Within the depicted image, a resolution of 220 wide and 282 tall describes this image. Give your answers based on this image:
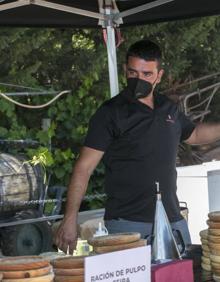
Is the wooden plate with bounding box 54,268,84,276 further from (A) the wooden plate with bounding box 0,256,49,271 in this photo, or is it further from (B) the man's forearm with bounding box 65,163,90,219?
(B) the man's forearm with bounding box 65,163,90,219

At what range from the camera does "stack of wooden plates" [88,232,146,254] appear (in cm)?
210

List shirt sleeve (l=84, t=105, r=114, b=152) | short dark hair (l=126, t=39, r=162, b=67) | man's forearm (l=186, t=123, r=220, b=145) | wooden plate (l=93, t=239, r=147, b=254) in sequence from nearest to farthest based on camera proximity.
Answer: wooden plate (l=93, t=239, r=147, b=254) → shirt sleeve (l=84, t=105, r=114, b=152) → short dark hair (l=126, t=39, r=162, b=67) → man's forearm (l=186, t=123, r=220, b=145)

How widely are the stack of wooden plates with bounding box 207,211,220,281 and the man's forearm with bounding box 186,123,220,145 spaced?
0.93 m

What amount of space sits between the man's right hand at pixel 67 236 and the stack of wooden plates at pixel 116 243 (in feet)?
1.93

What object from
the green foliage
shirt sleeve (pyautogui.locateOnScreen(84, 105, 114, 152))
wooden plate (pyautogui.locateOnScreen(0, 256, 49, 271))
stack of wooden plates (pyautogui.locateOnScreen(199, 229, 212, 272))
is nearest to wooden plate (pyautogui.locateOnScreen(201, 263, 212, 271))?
stack of wooden plates (pyautogui.locateOnScreen(199, 229, 212, 272))

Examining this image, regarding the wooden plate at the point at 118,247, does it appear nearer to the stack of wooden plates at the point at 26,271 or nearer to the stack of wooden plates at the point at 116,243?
the stack of wooden plates at the point at 116,243

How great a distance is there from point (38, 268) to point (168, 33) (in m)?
5.83

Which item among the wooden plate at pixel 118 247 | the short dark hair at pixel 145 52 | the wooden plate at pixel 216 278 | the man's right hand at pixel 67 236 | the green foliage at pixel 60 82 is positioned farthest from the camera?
the green foliage at pixel 60 82

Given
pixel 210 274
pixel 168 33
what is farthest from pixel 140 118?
pixel 168 33

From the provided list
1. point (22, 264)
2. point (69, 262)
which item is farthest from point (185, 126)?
point (22, 264)

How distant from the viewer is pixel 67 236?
2.75 m

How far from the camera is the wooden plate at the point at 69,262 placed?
6.38 ft

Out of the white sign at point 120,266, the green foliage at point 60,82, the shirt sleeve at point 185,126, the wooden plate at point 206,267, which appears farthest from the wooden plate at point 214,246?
the green foliage at point 60,82

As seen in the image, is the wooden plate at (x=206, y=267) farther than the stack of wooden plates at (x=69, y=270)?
Yes
